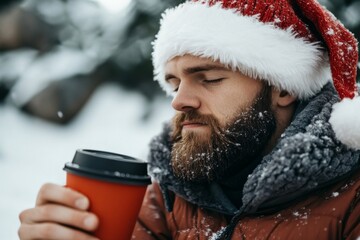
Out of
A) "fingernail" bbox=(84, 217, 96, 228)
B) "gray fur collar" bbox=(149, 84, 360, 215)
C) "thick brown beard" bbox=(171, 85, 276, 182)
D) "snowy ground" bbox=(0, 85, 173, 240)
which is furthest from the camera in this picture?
"snowy ground" bbox=(0, 85, 173, 240)

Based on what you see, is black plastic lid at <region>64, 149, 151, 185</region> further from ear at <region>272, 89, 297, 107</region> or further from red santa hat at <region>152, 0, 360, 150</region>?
ear at <region>272, 89, 297, 107</region>

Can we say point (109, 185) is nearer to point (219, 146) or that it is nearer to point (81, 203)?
point (81, 203)

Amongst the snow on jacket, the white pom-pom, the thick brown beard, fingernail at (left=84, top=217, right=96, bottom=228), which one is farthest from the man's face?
fingernail at (left=84, top=217, right=96, bottom=228)

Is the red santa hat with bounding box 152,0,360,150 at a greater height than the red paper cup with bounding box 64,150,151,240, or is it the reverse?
the red santa hat with bounding box 152,0,360,150

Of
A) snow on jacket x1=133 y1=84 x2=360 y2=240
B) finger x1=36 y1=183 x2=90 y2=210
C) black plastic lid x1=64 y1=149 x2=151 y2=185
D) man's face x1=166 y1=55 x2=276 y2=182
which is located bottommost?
snow on jacket x1=133 y1=84 x2=360 y2=240

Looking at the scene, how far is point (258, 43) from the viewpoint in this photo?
2.04 m

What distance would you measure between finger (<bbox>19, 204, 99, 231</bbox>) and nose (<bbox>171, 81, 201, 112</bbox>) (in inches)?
33.5

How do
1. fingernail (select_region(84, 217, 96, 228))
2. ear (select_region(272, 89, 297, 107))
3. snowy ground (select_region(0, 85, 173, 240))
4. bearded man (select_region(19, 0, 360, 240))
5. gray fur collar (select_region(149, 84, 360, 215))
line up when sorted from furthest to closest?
→ snowy ground (select_region(0, 85, 173, 240)), ear (select_region(272, 89, 297, 107)), bearded man (select_region(19, 0, 360, 240)), gray fur collar (select_region(149, 84, 360, 215)), fingernail (select_region(84, 217, 96, 228))

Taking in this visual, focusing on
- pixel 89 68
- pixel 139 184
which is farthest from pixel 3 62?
pixel 139 184

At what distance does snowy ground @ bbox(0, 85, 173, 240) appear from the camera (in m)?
5.75

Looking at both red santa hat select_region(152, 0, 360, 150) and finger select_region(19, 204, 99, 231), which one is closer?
finger select_region(19, 204, 99, 231)

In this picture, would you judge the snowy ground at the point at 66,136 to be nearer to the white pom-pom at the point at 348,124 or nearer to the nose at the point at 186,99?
the nose at the point at 186,99

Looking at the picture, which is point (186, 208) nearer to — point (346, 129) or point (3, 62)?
point (346, 129)

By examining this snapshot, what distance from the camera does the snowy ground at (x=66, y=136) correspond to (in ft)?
18.9
